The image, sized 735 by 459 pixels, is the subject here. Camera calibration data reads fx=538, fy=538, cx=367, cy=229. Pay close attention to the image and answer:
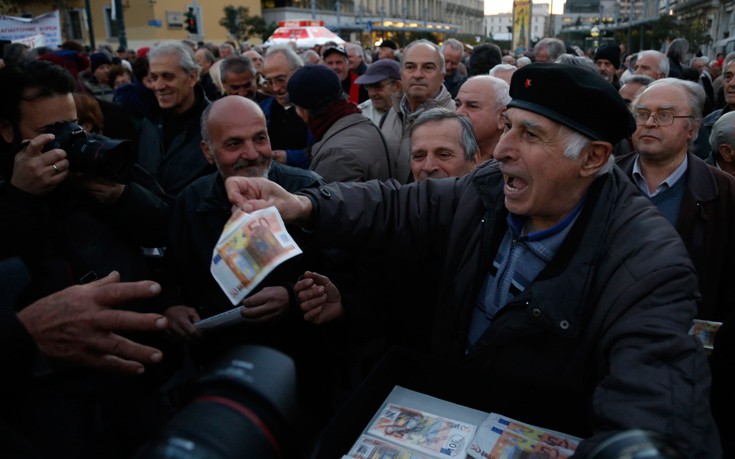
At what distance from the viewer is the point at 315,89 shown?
3539 mm

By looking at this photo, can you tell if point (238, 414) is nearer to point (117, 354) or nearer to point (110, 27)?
point (117, 354)

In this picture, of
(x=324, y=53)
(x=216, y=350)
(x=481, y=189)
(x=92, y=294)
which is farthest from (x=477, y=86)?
(x=324, y=53)

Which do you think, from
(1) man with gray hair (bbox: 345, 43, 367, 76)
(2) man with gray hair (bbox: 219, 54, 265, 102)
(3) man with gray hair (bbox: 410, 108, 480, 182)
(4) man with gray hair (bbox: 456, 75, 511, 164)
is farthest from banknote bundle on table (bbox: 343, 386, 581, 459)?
(1) man with gray hair (bbox: 345, 43, 367, 76)

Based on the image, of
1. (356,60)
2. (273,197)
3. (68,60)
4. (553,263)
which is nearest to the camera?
(553,263)

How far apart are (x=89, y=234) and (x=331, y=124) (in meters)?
1.80

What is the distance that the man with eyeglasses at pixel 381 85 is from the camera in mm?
5246

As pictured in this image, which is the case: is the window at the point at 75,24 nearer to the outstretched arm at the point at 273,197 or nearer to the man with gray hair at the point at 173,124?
the man with gray hair at the point at 173,124

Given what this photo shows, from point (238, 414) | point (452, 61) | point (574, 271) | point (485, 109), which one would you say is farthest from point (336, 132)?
point (452, 61)

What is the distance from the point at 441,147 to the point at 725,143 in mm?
1870

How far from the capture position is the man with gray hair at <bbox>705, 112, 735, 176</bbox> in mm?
→ 3328

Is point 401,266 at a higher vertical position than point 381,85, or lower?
lower

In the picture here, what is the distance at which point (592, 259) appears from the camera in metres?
1.50

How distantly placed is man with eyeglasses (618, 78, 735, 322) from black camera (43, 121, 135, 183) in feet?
8.63

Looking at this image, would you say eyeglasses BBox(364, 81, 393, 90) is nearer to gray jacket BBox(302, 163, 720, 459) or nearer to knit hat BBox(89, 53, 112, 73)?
gray jacket BBox(302, 163, 720, 459)
